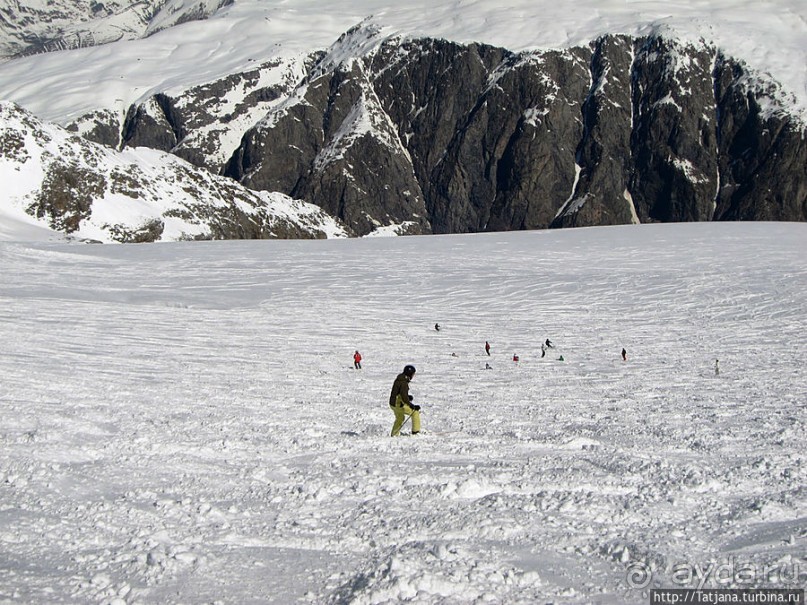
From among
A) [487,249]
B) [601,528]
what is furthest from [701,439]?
[487,249]

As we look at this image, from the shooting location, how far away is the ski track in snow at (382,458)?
21.5 ft

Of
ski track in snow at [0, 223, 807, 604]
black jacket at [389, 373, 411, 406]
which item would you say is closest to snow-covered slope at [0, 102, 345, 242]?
ski track in snow at [0, 223, 807, 604]

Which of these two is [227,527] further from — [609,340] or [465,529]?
[609,340]

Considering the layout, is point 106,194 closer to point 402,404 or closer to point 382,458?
point 402,404

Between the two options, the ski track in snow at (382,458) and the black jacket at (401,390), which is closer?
the ski track in snow at (382,458)

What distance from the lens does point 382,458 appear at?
10.2 meters

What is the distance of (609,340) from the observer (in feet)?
87.4

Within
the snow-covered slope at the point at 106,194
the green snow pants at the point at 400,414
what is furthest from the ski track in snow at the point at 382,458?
the snow-covered slope at the point at 106,194

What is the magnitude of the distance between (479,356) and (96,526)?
17.2 m

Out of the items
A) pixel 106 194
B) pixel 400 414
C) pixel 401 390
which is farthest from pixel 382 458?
pixel 106 194

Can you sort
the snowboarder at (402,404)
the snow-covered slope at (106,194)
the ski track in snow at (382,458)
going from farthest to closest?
the snow-covered slope at (106,194) → the snowboarder at (402,404) → the ski track in snow at (382,458)

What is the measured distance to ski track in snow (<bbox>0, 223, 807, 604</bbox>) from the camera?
6547 millimetres

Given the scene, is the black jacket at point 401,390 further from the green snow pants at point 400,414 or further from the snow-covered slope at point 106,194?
the snow-covered slope at point 106,194

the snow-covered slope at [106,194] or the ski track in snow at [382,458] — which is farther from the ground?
the snow-covered slope at [106,194]
